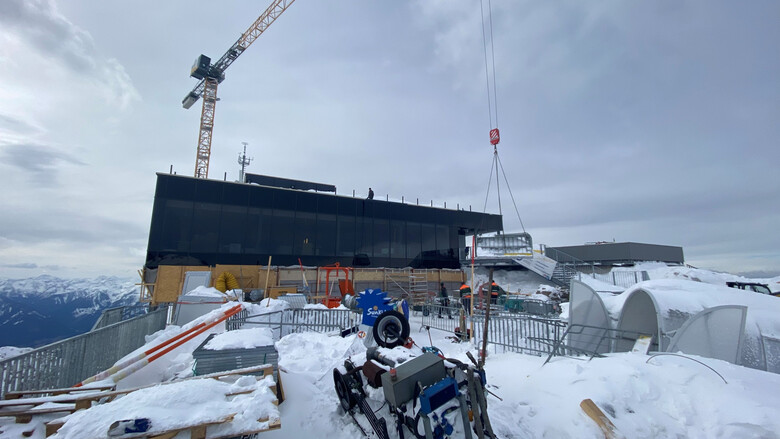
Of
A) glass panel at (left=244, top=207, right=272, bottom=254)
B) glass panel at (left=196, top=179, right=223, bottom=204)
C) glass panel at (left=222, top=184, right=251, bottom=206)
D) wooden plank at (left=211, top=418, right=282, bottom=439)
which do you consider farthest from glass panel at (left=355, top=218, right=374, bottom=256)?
wooden plank at (left=211, top=418, right=282, bottom=439)

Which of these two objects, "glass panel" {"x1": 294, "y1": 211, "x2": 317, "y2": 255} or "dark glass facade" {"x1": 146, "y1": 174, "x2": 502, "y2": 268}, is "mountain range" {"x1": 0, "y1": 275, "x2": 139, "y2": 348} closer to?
"dark glass facade" {"x1": 146, "y1": 174, "x2": 502, "y2": 268}

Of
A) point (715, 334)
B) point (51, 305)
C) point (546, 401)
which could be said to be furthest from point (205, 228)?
point (51, 305)

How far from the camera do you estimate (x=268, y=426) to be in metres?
3.61

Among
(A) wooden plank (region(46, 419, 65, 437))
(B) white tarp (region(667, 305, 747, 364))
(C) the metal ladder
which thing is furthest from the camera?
(C) the metal ladder

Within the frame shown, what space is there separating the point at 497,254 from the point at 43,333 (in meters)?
58.6

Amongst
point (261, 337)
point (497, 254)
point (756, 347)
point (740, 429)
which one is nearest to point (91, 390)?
point (261, 337)

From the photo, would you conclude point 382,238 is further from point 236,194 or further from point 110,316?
point 110,316

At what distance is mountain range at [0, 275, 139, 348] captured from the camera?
40438 mm

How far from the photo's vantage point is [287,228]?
25.8m

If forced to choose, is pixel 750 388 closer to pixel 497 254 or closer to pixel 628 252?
pixel 497 254

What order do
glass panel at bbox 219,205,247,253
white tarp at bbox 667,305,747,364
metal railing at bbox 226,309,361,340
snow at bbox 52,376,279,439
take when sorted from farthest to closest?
glass panel at bbox 219,205,247,253 → metal railing at bbox 226,309,361,340 → white tarp at bbox 667,305,747,364 → snow at bbox 52,376,279,439

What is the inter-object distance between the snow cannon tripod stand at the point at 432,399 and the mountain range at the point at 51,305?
27901 mm

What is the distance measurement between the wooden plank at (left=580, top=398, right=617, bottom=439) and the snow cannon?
3.92 meters

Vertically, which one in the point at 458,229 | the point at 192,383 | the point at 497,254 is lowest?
the point at 192,383
